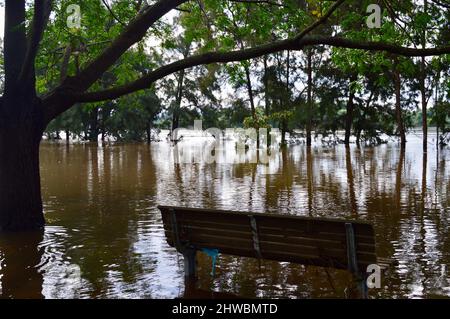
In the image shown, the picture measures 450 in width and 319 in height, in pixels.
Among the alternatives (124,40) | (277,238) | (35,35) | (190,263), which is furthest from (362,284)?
(124,40)

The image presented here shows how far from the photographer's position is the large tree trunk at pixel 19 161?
9180mm

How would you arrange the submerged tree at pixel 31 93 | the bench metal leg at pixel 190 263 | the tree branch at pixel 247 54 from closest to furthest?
the bench metal leg at pixel 190 263 → the tree branch at pixel 247 54 → the submerged tree at pixel 31 93

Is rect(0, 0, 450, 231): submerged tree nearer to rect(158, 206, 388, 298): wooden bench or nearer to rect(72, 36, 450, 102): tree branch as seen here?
rect(72, 36, 450, 102): tree branch

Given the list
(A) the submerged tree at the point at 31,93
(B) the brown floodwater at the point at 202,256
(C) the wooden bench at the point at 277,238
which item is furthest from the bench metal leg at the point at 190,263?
(A) the submerged tree at the point at 31,93

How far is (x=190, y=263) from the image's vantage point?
6266mm

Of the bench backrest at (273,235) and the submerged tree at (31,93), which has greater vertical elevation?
the submerged tree at (31,93)

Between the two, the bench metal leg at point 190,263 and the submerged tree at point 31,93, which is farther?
the submerged tree at point 31,93

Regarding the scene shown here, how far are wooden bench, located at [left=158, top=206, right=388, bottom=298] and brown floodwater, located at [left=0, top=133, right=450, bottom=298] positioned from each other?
1.32 feet

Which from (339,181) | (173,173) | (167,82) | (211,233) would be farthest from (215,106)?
(211,233)

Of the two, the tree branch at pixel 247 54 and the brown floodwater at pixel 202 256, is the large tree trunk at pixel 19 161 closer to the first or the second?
the brown floodwater at pixel 202 256

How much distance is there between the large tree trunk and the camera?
9.18 meters

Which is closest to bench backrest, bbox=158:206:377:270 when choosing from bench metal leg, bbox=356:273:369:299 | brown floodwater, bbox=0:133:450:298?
bench metal leg, bbox=356:273:369:299

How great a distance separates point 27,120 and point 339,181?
34.7ft

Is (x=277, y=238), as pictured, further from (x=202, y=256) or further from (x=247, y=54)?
(x=247, y=54)
